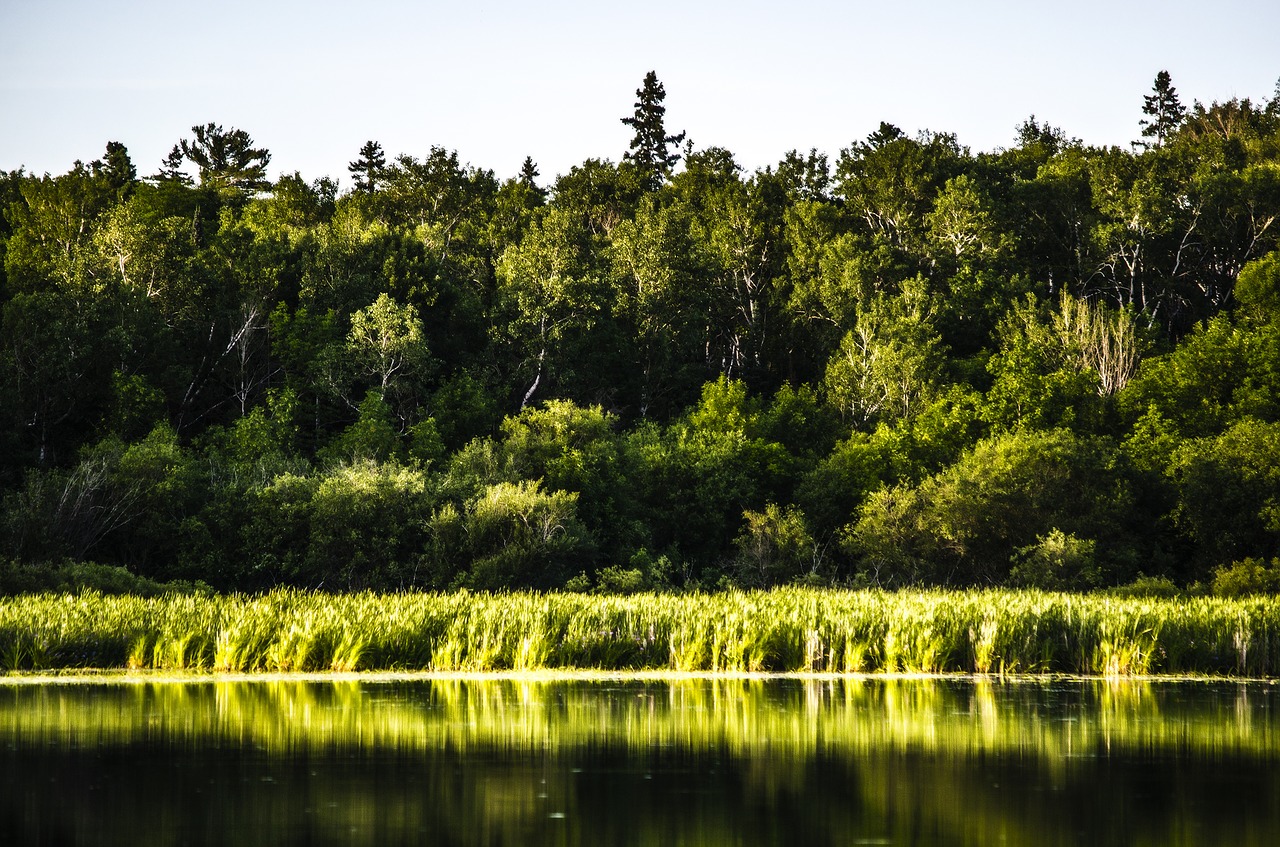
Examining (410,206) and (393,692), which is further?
(410,206)

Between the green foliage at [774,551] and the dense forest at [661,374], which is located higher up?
the dense forest at [661,374]

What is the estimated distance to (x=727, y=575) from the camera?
52312mm

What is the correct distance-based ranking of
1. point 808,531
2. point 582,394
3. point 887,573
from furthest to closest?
1. point 582,394
2. point 808,531
3. point 887,573

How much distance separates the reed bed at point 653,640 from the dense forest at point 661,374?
47.8ft

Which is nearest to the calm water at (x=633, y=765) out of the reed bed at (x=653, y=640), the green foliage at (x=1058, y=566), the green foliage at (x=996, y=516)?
the reed bed at (x=653, y=640)

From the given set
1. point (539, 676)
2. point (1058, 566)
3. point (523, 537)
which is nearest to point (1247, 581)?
point (1058, 566)

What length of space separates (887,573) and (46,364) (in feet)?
99.3

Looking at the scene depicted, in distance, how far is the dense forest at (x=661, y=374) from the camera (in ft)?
159

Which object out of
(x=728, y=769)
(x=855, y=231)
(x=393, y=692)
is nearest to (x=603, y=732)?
(x=728, y=769)

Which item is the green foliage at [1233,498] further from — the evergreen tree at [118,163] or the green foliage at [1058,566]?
the evergreen tree at [118,163]

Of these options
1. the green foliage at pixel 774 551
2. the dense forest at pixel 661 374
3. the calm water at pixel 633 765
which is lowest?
the calm water at pixel 633 765

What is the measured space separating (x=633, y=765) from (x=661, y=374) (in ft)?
176

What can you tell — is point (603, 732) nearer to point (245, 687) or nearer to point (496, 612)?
point (245, 687)

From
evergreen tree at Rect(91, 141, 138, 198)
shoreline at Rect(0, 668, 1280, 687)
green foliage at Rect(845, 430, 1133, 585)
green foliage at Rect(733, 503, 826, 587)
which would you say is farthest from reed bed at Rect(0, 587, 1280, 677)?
evergreen tree at Rect(91, 141, 138, 198)
